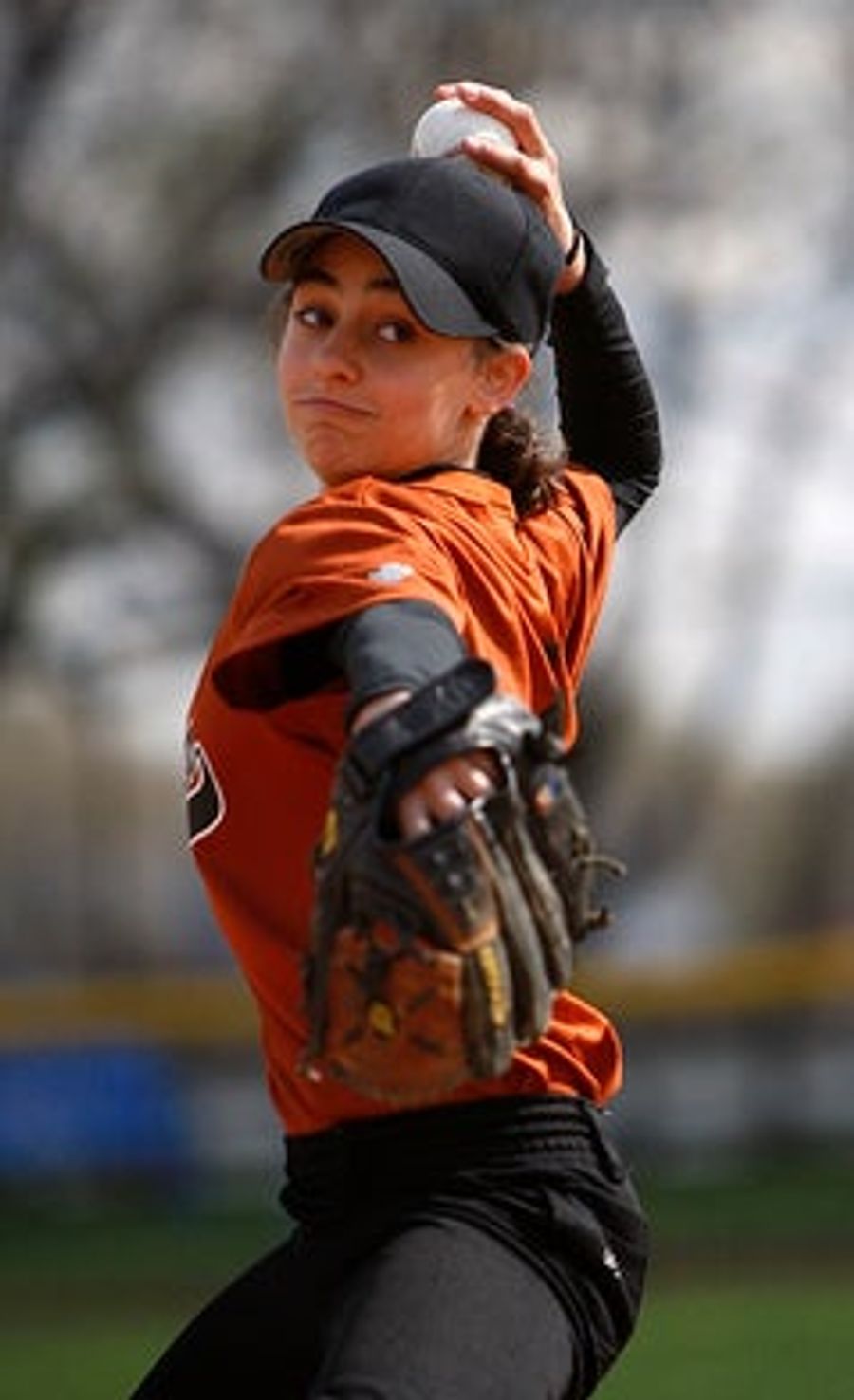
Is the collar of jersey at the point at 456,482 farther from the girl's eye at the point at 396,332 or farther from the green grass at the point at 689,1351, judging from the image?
the green grass at the point at 689,1351

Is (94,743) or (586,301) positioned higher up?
(586,301)

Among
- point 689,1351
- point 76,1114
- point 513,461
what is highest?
point 513,461

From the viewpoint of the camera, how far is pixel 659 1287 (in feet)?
34.0

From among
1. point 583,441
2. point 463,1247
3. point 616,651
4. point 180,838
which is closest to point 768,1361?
point 583,441

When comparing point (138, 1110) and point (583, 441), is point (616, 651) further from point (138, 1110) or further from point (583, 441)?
point (583, 441)

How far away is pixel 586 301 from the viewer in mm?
3816

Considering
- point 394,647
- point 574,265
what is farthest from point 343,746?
point 574,265

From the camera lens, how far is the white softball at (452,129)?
3.53 metres

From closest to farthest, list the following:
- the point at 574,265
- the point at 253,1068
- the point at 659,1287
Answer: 1. the point at 574,265
2. the point at 659,1287
3. the point at 253,1068

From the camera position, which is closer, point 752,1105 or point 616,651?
point 752,1105

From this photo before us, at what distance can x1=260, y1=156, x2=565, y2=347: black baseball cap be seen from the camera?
10.7ft

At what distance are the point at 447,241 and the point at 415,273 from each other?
8 centimetres

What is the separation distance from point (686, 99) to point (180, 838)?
5.08 meters

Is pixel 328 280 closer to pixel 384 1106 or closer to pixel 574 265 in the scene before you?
pixel 574 265
